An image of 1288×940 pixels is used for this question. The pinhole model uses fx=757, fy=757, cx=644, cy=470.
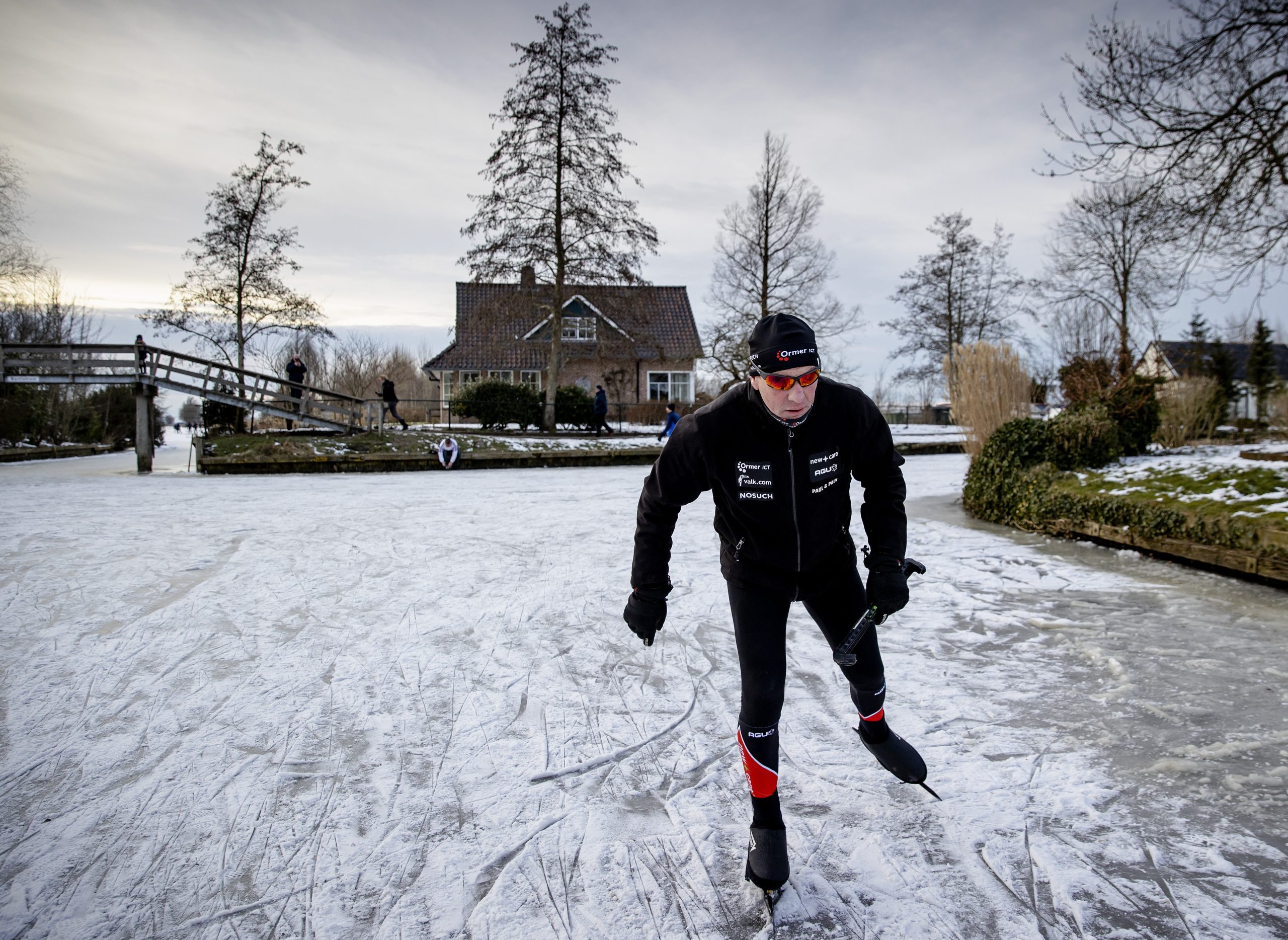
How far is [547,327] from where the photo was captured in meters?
38.4

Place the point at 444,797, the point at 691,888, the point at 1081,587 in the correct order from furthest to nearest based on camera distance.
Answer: the point at 1081,587
the point at 444,797
the point at 691,888

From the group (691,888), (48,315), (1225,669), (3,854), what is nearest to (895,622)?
(1225,669)

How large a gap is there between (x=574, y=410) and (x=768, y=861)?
23.8m

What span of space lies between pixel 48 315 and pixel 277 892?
33987mm

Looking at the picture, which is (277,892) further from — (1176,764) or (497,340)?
(497,340)

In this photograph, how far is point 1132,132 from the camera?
9.12 meters

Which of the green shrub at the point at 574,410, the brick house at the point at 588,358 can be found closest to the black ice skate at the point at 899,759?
the green shrub at the point at 574,410

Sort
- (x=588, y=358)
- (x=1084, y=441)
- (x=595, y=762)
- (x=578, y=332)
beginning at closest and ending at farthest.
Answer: (x=595, y=762) → (x=1084, y=441) → (x=588, y=358) → (x=578, y=332)

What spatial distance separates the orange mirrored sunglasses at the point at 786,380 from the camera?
8.07ft


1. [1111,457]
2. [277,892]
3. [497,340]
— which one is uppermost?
[497,340]

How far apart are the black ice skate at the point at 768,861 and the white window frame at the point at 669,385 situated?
127 ft

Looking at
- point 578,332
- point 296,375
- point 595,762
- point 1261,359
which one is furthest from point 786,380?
point 1261,359

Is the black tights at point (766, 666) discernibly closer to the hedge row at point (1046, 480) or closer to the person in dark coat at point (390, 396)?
the hedge row at point (1046, 480)

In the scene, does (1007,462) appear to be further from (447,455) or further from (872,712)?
(447,455)
